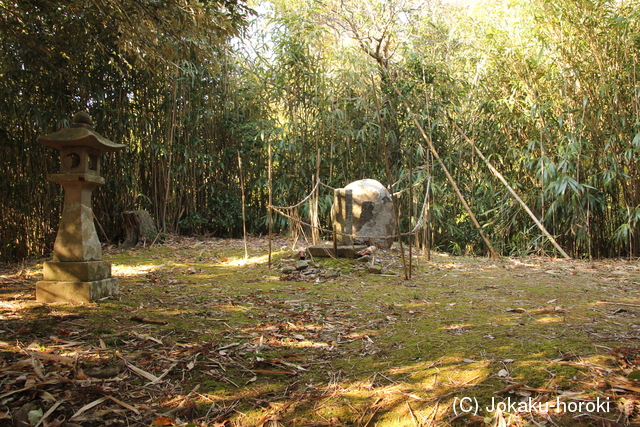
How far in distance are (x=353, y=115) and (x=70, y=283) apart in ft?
16.3

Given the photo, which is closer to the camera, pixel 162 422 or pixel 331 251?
pixel 162 422

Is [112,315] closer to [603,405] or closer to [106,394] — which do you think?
[106,394]

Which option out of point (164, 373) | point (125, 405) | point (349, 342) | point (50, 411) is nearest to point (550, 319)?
point (349, 342)

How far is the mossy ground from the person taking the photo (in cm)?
136

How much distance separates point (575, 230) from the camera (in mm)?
5051

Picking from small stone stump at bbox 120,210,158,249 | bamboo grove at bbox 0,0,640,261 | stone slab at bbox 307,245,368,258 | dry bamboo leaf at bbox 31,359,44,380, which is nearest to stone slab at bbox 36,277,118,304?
dry bamboo leaf at bbox 31,359,44,380

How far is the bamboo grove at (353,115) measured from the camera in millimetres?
4625

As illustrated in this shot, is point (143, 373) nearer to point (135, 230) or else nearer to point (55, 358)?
point (55, 358)

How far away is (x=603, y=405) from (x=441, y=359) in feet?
1.86

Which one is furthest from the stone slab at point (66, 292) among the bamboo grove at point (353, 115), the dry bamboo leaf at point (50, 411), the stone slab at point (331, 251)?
the stone slab at point (331, 251)

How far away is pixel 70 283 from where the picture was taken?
252 centimetres

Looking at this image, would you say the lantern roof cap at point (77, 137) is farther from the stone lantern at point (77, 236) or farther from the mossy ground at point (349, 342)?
the mossy ground at point (349, 342)

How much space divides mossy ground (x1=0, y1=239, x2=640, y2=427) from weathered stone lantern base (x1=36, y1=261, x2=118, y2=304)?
0.10m

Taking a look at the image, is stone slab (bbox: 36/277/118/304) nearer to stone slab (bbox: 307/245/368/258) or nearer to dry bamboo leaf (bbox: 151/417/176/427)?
dry bamboo leaf (bbox: 151/417/176/427)
